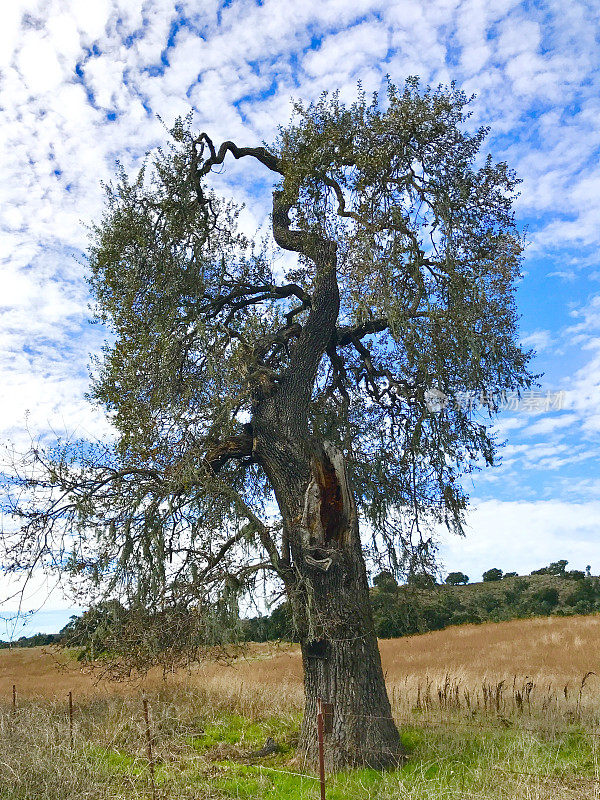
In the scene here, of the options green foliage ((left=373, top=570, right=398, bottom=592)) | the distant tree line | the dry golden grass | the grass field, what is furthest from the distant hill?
green foliage ((left=373, top=570, right=398, bottom=592))

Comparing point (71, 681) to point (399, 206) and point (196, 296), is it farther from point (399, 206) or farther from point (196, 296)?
point (399, 206)

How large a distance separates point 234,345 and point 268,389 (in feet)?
5.85

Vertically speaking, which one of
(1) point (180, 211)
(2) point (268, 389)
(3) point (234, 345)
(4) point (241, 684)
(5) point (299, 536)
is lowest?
(4) point (241, 684)

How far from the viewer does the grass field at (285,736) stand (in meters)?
8.45

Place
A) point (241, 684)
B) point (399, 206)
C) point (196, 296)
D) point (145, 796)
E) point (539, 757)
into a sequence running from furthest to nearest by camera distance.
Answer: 1. point (241, 684)
2. point (196, 296)
3. point (399, 206)
4. point (539, 757)
5. point (145, 796)

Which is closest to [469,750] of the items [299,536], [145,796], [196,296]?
[299,536]

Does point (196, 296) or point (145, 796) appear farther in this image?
point (196, 296)

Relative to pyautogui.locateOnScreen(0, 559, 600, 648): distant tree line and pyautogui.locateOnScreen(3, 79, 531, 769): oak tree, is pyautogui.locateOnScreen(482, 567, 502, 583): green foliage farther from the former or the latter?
pyautogui.locateOnScreen(3, 79, 531, 769): oak tree

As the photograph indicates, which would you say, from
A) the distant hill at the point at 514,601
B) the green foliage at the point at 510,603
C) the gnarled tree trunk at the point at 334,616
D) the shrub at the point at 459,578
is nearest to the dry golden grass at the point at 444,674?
the gnarled tree trunk at the point at 334,616

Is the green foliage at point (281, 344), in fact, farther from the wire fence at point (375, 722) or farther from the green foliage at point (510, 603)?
the green foliage at point (510, 603)

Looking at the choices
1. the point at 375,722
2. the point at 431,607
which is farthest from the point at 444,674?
the point at 375,722

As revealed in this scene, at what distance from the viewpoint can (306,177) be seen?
39.0 feet

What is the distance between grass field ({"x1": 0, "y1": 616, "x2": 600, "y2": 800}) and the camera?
8.45 metres

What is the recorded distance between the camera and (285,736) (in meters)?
11.4
